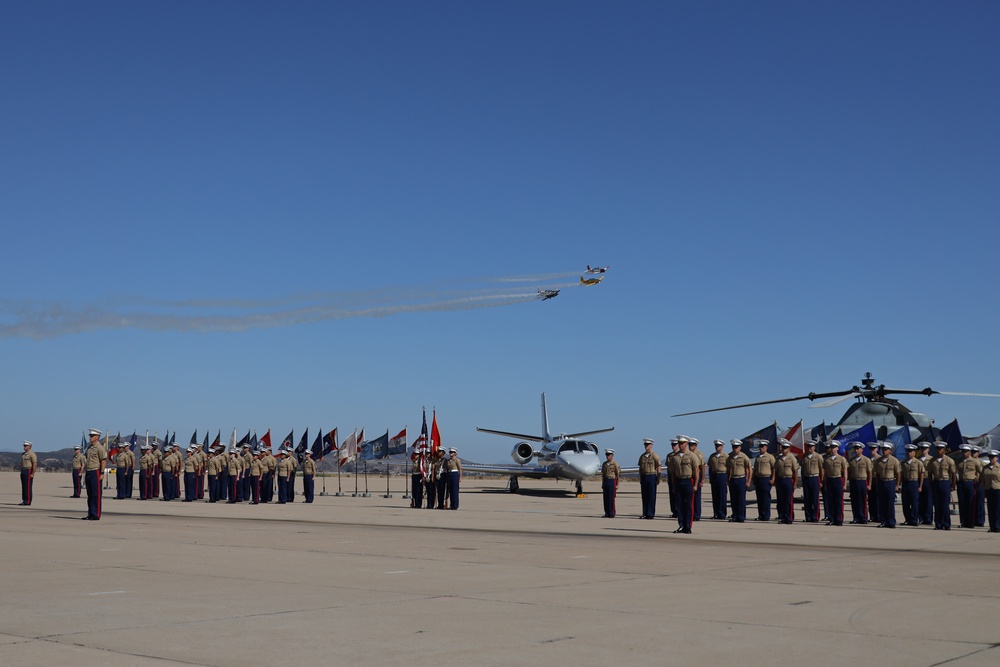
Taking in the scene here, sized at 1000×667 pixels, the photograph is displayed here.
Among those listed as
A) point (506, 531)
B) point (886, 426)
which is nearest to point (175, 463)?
point (506, 531)

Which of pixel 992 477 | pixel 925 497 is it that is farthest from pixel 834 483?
pixel 992 477

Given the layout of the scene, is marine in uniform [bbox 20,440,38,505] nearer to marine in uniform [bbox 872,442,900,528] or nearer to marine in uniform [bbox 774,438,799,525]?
marine in uniform [bbox 774,438,799,525]

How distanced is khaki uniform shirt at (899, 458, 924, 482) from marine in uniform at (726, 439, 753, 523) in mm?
2993

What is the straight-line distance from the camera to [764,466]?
2117cm

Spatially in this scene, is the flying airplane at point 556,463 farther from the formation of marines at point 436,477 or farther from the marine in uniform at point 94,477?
the marine in uniform at point 94,477

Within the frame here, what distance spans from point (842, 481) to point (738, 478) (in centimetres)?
204

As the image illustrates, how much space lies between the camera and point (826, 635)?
21.3 ft

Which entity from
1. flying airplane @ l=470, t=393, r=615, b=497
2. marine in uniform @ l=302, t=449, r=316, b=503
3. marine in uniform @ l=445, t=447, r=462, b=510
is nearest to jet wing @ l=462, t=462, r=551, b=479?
flying airplane @ l=470, t=393, r=615, b=497

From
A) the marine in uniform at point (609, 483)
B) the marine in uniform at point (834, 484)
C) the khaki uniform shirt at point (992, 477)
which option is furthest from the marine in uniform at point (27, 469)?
the khaki uniform shirt at point (992, 477)

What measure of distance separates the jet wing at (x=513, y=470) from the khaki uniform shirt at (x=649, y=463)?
14356mm

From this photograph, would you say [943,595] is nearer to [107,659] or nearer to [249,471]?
[107,659]

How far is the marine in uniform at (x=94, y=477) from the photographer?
729 inches

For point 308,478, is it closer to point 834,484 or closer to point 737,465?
point 737,465

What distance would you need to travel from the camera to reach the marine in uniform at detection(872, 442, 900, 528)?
19.2 meters
